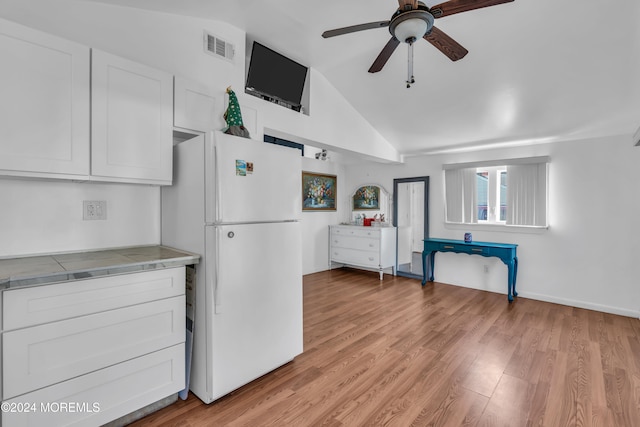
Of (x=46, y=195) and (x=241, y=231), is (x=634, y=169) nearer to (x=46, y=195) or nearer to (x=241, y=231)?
(x=241, y=231)

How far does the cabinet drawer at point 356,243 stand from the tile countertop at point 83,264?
3.61 meters

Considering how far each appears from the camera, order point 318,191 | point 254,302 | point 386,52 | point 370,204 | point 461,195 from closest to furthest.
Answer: point 254,302, point 386,52, point 461,195, point 318,191, point 370,204

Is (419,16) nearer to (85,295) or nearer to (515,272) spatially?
(85,295)

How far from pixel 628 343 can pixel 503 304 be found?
1.19 meters

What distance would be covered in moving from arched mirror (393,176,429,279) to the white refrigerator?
3.37 m

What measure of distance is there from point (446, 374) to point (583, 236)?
112 inches

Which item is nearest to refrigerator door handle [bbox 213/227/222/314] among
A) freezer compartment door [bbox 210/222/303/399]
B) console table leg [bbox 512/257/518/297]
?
freezer compartment door [bbox 210/222/303/399]

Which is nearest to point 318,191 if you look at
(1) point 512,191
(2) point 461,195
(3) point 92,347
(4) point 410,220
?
(4) point 410,220

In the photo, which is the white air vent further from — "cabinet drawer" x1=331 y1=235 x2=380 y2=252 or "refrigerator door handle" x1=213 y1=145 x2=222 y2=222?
"cabinet drawer" x1=331 y1=235 x2=380 y2=252

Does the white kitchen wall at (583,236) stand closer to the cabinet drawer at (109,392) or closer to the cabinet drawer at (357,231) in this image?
the cabinet drawer at (357,231)

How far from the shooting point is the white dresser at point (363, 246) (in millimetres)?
5062

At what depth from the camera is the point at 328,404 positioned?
72.7 inches

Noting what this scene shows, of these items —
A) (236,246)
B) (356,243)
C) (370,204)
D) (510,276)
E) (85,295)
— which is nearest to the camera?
(85,295)

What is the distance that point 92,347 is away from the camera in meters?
1.49
